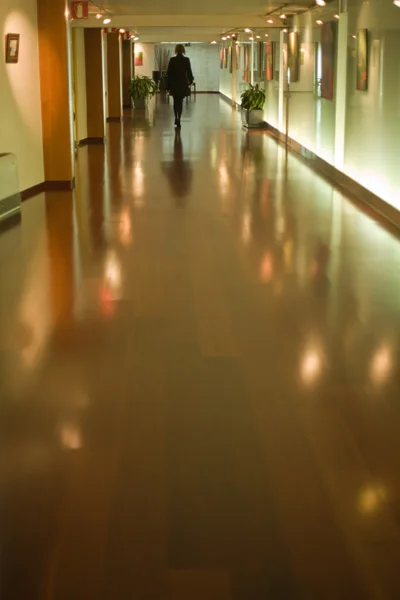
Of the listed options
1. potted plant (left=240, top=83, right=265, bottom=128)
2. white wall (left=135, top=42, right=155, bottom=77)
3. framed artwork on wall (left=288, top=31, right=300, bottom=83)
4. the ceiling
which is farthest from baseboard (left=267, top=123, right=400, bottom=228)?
white wall (left=135, top=42, right=155, bottom=77)

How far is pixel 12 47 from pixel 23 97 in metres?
0.89

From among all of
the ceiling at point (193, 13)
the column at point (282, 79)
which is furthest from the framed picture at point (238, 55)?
the ceiling at point (193, 13)

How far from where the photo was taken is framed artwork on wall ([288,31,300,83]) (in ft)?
52.8

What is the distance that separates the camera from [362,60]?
34.7ft

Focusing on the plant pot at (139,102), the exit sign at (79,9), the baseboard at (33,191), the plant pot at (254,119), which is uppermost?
the exit sign at (79,9)

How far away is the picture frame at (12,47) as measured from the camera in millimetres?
9859

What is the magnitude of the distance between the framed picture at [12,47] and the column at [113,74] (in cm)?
1290

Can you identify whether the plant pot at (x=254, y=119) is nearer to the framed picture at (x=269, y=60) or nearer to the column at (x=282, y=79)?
the framed picture at (x=269, y=60)

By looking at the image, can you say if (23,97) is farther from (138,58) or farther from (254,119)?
(138,58)

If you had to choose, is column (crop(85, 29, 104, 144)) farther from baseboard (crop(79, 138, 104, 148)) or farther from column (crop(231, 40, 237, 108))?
column (crop(231, 40, 237, 108))

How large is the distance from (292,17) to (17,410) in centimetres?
1425

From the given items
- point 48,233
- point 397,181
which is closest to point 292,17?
point 397,181

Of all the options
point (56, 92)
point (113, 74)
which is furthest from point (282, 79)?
point (56, 92)

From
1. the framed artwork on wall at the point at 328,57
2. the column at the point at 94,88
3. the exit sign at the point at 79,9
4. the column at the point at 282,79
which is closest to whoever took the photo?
the framed artwork on wall at the point at 328,57
